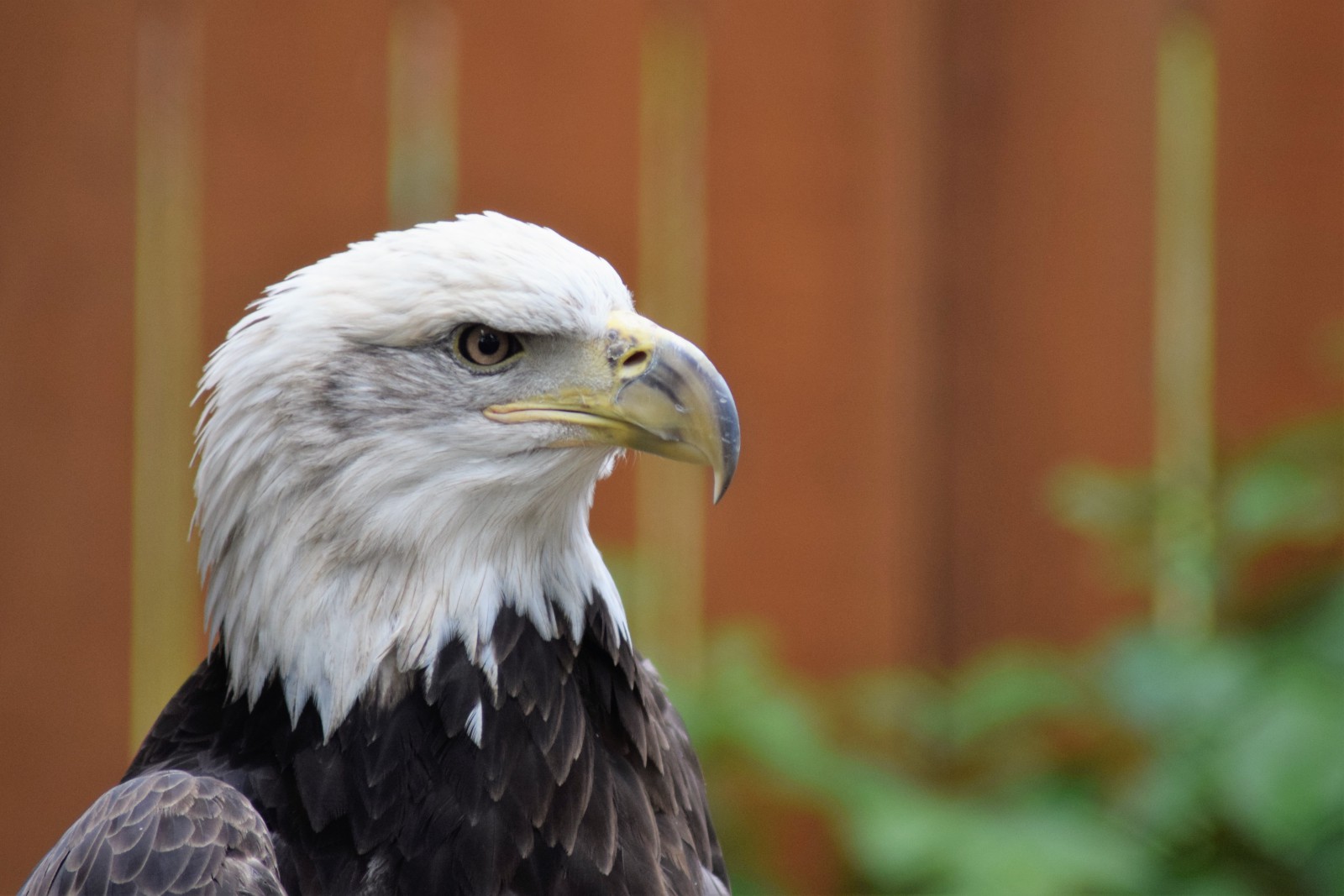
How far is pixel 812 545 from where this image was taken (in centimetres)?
420

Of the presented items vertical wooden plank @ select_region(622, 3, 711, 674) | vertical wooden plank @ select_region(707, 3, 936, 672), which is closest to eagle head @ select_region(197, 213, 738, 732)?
vertical wooden plank @ select_region(622, 3, 711, 674)

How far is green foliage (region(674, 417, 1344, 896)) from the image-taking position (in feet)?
10.5

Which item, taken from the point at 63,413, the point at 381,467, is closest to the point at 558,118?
the point at 63,413

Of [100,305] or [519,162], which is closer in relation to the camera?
[100,305]

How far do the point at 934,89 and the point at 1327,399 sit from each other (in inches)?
58.3

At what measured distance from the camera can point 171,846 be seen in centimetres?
169

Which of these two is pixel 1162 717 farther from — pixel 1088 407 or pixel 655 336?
pixel 655 336

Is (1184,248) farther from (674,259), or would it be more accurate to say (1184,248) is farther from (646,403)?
(646,403)

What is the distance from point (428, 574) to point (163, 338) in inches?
80.1

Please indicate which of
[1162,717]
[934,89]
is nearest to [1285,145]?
[934,89]

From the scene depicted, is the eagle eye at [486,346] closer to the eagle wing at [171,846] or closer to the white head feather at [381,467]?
the white head feather at [381,467]

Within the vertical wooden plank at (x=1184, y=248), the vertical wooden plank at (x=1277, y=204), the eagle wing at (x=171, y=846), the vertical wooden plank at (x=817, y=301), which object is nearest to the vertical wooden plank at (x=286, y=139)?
the vertical wooden plank at (x=817, y=301)

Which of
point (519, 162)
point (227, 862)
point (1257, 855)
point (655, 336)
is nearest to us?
point (227, 862)

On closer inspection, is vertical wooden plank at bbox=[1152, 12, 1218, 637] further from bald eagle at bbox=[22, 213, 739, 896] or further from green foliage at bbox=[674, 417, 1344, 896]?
bald eagle at bbox=[22, 213, 739, 896]
